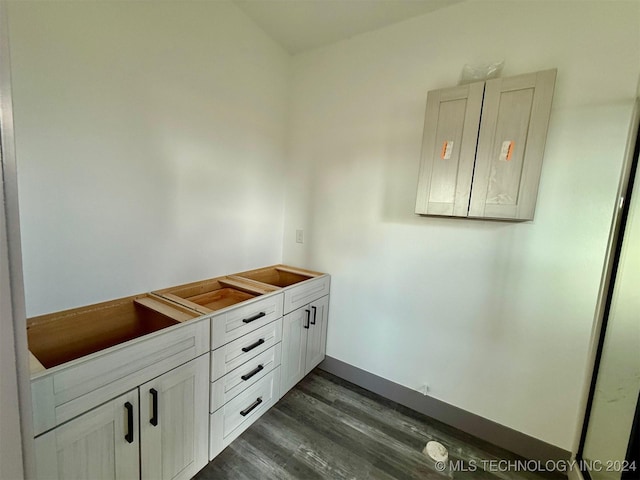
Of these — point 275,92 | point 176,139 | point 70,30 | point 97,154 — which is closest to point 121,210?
point 97,154

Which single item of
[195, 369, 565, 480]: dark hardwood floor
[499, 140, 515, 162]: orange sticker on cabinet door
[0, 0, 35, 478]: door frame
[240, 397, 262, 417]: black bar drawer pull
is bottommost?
[195, 369, 565, 480]: dark hardwood floor

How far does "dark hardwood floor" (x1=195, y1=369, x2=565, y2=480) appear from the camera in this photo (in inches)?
58.5

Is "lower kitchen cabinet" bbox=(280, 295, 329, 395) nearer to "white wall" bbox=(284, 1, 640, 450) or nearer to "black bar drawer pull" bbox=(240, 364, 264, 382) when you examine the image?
"white wall" bbox=(284, 1, 640, 450)

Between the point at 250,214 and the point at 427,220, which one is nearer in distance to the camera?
the point at 427,220

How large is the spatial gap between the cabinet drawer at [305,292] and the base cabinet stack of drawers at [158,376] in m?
0.01

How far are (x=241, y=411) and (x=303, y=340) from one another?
66cm

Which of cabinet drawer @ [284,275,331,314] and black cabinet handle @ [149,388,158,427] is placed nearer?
black cabinet handle @ [149,388,158,427]

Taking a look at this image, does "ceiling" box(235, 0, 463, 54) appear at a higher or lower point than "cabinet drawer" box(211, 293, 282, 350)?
higher

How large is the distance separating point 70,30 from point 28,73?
285 millimetres

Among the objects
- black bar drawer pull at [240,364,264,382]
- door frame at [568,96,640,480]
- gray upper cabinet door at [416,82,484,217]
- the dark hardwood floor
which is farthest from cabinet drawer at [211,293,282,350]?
door frame at [568,96,640,480]

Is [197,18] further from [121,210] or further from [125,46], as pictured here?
[121,210]

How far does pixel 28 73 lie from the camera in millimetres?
1096

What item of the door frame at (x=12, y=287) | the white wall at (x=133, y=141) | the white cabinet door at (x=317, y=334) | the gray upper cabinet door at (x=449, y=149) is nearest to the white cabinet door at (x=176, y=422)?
the door frame at (x=12, y=287)

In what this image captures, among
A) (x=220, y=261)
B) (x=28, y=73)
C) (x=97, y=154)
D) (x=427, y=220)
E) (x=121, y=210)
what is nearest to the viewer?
(x=28, y=73)
